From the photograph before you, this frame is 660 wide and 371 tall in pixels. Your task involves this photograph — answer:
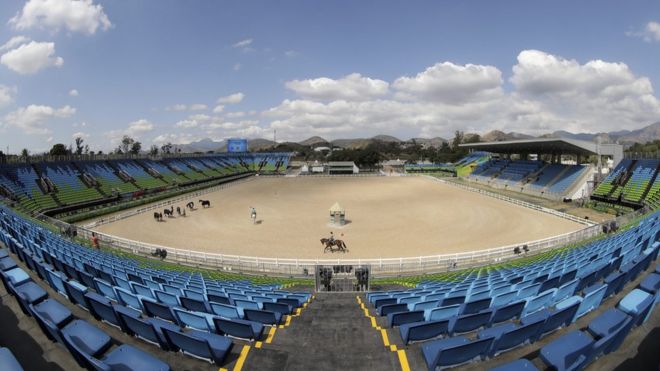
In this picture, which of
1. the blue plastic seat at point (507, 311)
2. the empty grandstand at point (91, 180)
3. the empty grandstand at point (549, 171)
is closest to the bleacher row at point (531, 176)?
the empty grandstand at point (549, 171)

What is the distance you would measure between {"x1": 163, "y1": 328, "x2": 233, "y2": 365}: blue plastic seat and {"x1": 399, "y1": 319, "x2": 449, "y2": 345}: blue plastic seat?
3237 mm

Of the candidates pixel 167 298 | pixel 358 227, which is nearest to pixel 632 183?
pixel 358 227

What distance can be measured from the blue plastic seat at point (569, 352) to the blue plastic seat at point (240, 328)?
4.87 m

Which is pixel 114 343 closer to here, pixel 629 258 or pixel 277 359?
pixel 277 359

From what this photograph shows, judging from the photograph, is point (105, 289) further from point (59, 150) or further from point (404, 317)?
point (59, 150)

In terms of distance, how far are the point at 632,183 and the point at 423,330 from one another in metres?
50.5

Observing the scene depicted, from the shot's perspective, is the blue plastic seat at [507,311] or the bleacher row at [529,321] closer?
the bleacher row at [529,321]

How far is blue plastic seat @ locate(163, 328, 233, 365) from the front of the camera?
15.7 feet

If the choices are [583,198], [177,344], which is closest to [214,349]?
[177,344]

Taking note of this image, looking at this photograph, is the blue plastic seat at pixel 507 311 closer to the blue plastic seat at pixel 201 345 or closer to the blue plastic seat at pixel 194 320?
the blue plastic seat at pixel 201 345

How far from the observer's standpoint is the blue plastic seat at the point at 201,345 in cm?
479

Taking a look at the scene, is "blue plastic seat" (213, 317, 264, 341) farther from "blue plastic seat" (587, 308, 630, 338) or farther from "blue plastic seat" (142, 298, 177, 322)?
"blue plastic seat" (587, 308, 630, 338)

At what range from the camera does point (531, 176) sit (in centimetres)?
5738

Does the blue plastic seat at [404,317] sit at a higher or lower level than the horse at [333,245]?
higher
